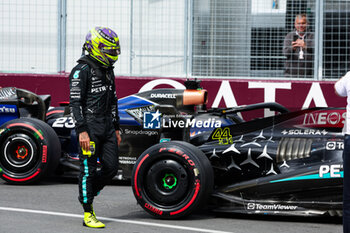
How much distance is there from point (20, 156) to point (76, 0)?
465 cm

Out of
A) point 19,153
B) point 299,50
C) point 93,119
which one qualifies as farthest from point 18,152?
point 299,50

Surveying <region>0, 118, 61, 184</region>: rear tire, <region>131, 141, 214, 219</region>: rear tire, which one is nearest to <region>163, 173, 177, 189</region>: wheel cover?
<region>131, 141, 214, 219</region>: rear tire

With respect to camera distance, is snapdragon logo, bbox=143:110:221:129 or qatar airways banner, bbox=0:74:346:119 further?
qatar airways banner, bbox=0:74:346:119

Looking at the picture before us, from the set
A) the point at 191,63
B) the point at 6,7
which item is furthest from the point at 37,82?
the point at 191,63

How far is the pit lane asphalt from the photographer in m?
5.72

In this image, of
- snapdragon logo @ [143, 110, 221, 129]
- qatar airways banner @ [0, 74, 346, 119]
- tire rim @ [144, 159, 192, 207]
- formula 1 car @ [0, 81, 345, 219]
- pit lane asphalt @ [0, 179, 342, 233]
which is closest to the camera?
pit lane asphalt @ [0, 179, 342, 233]

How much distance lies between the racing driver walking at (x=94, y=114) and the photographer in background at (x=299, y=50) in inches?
242

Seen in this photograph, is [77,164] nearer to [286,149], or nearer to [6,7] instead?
[286,149]

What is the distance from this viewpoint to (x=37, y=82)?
11.7 m

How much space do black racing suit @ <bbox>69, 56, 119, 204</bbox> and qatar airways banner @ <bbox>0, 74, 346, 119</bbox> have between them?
5339mm

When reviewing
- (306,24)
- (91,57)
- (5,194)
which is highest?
(306,24)

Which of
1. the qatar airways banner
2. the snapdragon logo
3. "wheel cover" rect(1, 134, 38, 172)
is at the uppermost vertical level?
the qatar airways banner

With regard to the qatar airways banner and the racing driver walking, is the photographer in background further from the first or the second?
the racing driver walking

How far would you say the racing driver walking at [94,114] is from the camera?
5840 mm
